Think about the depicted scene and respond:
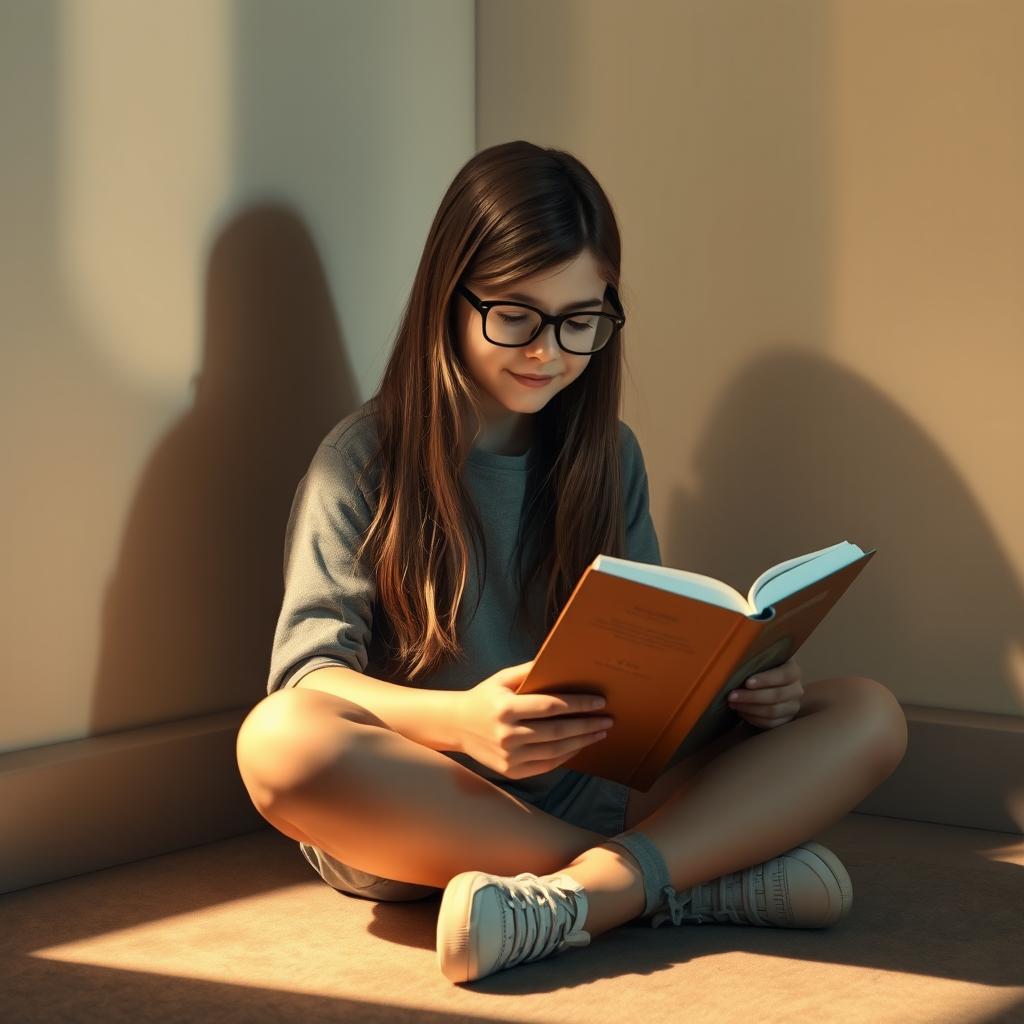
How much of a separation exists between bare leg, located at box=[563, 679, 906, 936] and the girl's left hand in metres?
0.01

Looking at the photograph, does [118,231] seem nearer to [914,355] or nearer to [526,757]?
[526,757]

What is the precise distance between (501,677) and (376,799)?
15 cm

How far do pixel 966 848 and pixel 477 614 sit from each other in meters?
0.60

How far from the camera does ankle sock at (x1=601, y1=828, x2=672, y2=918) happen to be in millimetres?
1191

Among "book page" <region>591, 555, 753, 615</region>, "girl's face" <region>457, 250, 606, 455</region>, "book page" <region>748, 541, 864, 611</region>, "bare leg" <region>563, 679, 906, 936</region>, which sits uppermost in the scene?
"girl's face" <region>457, 250, 606, 455</region>

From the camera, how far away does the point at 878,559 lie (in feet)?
5.44

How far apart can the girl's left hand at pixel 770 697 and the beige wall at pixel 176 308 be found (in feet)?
2.05

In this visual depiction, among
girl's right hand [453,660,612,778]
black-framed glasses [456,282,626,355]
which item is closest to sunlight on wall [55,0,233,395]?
black-framed glasses [456,282,626,355]

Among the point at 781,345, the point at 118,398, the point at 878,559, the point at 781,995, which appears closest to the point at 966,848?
the point at 878,559

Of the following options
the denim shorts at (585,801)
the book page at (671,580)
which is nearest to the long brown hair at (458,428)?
the denim shorts at (585,801)

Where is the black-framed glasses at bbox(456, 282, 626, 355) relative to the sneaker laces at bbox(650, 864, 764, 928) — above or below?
above

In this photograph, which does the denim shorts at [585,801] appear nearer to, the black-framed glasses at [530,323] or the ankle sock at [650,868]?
the ankle sock at [650,868]

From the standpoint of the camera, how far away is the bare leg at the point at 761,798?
119 cm

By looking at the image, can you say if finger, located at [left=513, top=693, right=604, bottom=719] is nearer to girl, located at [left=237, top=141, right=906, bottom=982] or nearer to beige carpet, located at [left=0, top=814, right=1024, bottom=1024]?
girl, located at [left=237, top=141, right=906, bottom=982]
